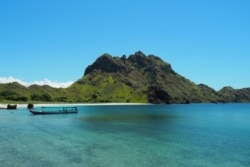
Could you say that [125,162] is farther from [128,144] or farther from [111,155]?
[128,144]

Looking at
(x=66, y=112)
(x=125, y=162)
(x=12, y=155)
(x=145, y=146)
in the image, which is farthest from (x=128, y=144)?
(x=66, y=112)

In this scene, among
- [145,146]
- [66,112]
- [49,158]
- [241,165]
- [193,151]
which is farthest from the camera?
[66,112]

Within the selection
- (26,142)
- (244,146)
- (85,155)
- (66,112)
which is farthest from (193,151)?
(66,112)

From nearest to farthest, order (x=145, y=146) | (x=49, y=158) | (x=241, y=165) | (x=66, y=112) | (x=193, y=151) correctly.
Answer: (x=241, y=165) → (x=49, y=158) → (x=193, y=151) → (x=145, y=146) → (x=66, y=112)

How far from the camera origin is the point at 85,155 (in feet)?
162

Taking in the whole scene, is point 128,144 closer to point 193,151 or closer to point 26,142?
point 193,151

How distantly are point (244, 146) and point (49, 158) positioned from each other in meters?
36.2

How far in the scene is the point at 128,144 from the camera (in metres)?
61.2

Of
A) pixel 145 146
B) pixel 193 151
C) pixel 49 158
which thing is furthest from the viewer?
Result: pixel 145 146

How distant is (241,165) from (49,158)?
27.0 meters

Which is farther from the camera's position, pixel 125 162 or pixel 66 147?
pixel 66 147

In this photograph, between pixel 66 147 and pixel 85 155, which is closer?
pixel 85 155

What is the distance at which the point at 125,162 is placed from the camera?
44.5m

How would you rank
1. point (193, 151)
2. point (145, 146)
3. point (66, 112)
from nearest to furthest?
1. point (193, 151)
2. point (145, 146)
3. point (66, 112)
